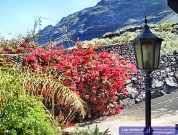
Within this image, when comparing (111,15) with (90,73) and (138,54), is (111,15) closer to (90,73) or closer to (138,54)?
(90,73)

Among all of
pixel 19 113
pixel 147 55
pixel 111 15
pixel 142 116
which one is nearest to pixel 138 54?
pixel 147 55

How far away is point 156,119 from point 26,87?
5.17 metres

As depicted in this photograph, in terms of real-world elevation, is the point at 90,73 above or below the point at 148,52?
below

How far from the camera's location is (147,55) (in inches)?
231

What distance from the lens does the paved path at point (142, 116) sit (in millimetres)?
11380

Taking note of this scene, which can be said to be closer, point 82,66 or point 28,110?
point 28,110

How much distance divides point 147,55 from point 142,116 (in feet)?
22.5

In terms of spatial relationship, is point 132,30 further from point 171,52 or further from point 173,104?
point 173,104

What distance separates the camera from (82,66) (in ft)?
42.7

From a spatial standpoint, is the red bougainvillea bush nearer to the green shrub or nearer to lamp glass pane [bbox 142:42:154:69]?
the green shrub

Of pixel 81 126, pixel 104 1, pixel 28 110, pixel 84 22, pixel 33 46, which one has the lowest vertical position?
pixel 81 126

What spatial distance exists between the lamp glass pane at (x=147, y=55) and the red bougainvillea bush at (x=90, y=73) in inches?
252

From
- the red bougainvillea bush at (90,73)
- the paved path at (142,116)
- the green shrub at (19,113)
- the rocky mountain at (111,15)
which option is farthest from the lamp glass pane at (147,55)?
the rocky mountain at (111,15)

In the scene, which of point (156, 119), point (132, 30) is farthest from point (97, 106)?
point (132, 30)
